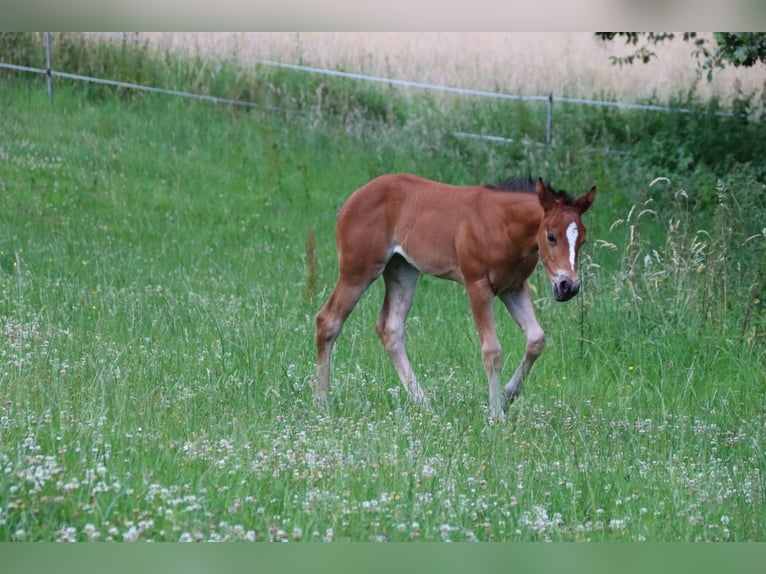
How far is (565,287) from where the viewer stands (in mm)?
6074

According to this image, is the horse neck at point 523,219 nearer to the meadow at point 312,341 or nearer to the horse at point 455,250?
the horse at point 455,250

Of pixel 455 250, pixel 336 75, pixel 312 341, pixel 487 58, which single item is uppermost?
pixel 487 58

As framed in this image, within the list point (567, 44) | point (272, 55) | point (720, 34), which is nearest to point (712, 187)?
point (720, 34)

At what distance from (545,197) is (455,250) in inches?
40.4

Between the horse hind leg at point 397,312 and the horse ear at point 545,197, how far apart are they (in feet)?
5.38

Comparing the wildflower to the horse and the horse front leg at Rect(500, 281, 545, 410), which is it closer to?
the horse

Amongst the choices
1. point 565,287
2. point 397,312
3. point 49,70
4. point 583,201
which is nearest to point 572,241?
point 565,287

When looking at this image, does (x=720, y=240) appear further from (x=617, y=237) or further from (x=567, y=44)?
(x=567, y=44)

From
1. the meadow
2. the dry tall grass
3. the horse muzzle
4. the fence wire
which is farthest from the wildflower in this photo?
the dry tall grass

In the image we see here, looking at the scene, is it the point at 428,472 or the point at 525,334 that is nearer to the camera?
the point at 428,472

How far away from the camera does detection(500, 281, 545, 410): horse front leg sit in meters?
6.82

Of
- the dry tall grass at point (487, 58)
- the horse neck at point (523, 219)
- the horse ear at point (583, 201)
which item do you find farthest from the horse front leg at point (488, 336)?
the dry tall grass at point (487, 58)

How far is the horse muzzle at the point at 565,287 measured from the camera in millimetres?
6047

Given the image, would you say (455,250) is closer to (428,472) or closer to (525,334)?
(525,334)
